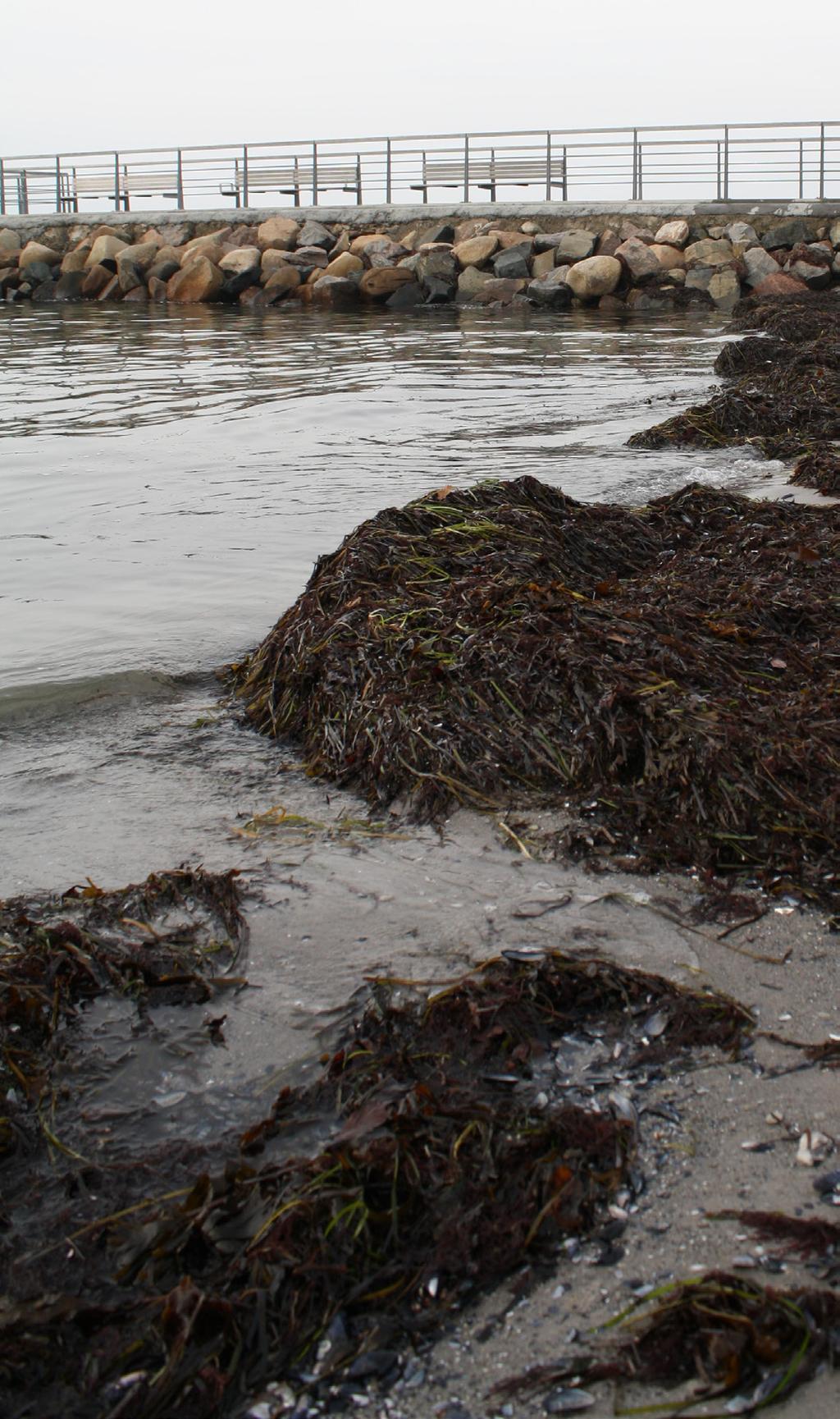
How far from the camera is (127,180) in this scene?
117 ft

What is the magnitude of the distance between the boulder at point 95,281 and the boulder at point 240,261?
3.55m

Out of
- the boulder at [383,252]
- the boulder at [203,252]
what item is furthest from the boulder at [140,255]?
the boulder at [383,252]

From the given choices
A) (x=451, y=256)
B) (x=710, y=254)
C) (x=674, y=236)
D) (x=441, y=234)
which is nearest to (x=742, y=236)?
(x=710, y=254)

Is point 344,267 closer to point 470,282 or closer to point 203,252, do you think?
point 470,282

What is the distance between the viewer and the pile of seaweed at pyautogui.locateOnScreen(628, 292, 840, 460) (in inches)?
359

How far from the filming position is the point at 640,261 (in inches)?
969

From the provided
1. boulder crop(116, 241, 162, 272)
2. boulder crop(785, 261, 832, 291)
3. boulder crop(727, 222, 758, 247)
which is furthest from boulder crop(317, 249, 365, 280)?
boulder crop(785, 261, 832, 291)

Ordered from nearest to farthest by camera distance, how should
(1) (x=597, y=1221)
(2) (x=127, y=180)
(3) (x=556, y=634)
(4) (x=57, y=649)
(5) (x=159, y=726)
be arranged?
(1) (x=597, y=1221)
(3) (x=556, y=634)
(5) (x=159, y=726)
(4) (x=57, y=649)
(2) (x=127, y=180)

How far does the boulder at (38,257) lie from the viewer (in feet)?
104

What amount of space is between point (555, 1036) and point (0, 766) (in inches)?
95.5

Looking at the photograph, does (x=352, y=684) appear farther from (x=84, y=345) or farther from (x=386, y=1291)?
(x=84, y=345)

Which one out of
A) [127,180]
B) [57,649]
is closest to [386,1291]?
[57,649]

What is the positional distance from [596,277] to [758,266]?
10.3 ft

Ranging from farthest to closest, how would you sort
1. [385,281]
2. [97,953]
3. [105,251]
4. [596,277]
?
[105,251], [385,281], [596,277], [97,953]
